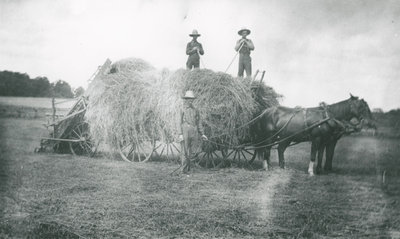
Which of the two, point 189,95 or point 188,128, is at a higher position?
point 189,95

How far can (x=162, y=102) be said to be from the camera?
9578mm

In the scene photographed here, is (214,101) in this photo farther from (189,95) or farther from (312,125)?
(312,125)

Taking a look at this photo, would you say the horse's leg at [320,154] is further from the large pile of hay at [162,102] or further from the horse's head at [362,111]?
the large pile of hay at [162,102]

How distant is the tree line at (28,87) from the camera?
9502mm

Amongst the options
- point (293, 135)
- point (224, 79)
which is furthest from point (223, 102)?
point (293, 135)

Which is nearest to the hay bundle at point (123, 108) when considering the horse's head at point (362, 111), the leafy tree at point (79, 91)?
the leafy tree at point (79, 91)

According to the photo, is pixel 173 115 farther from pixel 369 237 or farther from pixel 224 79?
pixel 369 237

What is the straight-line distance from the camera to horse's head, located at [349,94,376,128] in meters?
8.28

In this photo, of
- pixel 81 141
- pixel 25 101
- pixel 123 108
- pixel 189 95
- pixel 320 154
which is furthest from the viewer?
pixel 25 101

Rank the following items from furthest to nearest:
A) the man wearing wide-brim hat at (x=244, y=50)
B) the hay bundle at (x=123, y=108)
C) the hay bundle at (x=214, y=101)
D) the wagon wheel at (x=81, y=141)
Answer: the wagon wheel at (x=81, y=141) → the man wearing wide-brim hat at (x=244, y=50) → the hay bundle at (x=123, y=108) → the hay bundle at (x=214, y=101)

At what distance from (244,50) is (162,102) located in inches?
139

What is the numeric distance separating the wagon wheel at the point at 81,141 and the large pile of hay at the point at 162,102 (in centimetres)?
142

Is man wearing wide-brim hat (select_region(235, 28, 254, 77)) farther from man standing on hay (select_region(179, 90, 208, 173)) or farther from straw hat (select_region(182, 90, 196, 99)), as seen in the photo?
man standing on hay (select_region(179, 90, 208, 173))

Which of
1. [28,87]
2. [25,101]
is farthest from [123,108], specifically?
[25,101]
